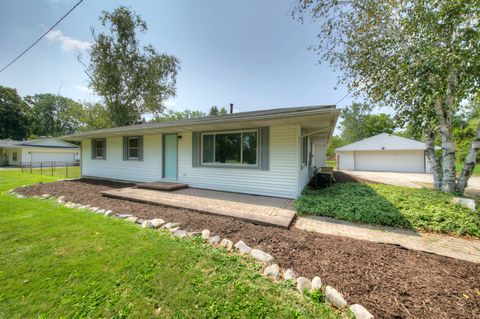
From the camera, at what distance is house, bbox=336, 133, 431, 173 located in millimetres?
16688

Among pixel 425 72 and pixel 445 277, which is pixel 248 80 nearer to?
pixel 425 72

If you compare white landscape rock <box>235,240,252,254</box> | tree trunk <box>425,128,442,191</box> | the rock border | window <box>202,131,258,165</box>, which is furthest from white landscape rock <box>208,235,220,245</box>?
tree trunk <box>425,128,442,191</box>

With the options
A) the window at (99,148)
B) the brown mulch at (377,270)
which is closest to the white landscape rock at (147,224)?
the brown mulch at (377,270)

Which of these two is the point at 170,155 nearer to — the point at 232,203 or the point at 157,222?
the point at 232,203

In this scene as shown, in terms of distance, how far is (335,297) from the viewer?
186 centimetres

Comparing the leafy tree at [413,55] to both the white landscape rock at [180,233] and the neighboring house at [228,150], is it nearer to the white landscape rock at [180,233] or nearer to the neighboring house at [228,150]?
the neighboring house at [228,150]

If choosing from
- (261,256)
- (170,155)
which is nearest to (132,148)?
(170,155)

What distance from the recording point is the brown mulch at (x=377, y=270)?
71.5 inches

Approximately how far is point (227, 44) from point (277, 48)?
269 centimetres

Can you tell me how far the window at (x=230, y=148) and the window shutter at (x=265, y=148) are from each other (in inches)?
9.2

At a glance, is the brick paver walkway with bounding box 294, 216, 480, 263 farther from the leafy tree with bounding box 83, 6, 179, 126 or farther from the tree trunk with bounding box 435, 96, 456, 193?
the leafy tree with bounding box 83, 6, 179, 126

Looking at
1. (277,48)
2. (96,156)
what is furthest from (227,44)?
(96,156)

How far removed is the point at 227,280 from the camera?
2.15m

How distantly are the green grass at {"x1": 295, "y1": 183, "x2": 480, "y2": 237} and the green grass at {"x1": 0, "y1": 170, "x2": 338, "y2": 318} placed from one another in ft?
9.84
